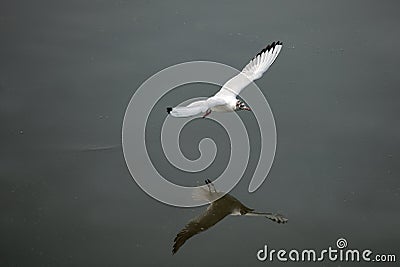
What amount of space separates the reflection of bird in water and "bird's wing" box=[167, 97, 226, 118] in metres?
0.21

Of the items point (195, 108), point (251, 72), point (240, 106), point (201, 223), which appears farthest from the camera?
point (251, 72)

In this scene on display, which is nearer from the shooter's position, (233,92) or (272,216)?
(272,216)

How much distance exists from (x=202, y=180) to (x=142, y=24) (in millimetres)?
908

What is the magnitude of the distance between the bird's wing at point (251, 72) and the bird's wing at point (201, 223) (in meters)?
0.38

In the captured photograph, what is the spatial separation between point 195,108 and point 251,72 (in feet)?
1.03

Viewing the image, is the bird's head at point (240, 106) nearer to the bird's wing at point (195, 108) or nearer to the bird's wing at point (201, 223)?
the bird's wing at point (195, 108)

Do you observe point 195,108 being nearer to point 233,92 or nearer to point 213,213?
point 233,92

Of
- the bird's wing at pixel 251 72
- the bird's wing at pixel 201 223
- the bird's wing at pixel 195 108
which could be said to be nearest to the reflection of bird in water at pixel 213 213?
the bird's wing at pixel 201 223

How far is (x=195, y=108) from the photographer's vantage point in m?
1.92

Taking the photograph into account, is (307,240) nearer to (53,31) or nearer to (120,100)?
(120,100)

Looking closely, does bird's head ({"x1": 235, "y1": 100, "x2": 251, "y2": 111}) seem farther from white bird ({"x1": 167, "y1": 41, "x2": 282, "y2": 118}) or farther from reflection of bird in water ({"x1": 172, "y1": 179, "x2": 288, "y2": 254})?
reflection of bird in water ({"x1": 172, "y1": 179, "x2": 288, "y2": 254})

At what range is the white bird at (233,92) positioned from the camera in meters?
1.92

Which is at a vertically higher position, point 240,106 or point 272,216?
point 240,106

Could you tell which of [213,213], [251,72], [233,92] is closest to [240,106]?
[233,92]
